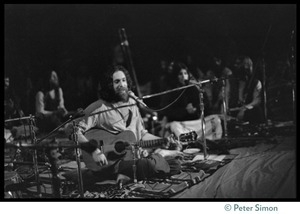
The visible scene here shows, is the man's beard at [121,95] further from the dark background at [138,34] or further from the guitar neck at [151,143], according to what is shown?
the guitar neck at [151,143]

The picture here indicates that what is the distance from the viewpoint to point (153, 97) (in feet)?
9.12

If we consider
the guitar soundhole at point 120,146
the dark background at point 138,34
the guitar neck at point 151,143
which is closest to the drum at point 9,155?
the dark background at point 138,34

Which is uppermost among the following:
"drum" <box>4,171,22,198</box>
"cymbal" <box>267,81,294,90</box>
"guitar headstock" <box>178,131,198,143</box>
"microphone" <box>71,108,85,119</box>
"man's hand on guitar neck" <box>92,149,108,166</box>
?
"cymbal" <box>267,81,294,90</box>

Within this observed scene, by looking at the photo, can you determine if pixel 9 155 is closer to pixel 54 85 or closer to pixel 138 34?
pixel 54 85

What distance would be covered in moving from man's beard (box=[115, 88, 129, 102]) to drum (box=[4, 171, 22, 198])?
0.92 m

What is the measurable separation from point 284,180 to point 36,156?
1.77 meters

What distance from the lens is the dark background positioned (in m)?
2.78

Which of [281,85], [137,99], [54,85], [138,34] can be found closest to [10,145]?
[54,85]

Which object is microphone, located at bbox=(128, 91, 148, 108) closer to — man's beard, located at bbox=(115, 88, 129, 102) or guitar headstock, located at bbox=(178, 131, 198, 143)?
man's beard, located at bbox=(115, 88, 129, 102)

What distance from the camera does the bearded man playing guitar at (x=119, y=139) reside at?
270 cm

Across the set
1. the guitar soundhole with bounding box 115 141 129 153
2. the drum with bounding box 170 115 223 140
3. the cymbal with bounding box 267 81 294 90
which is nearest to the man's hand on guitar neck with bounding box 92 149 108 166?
the guitar soundhole with bounding box 115 141 129 153

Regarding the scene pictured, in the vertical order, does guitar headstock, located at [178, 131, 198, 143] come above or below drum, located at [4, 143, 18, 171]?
above

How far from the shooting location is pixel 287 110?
279 cm

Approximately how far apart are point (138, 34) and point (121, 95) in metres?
0.46
